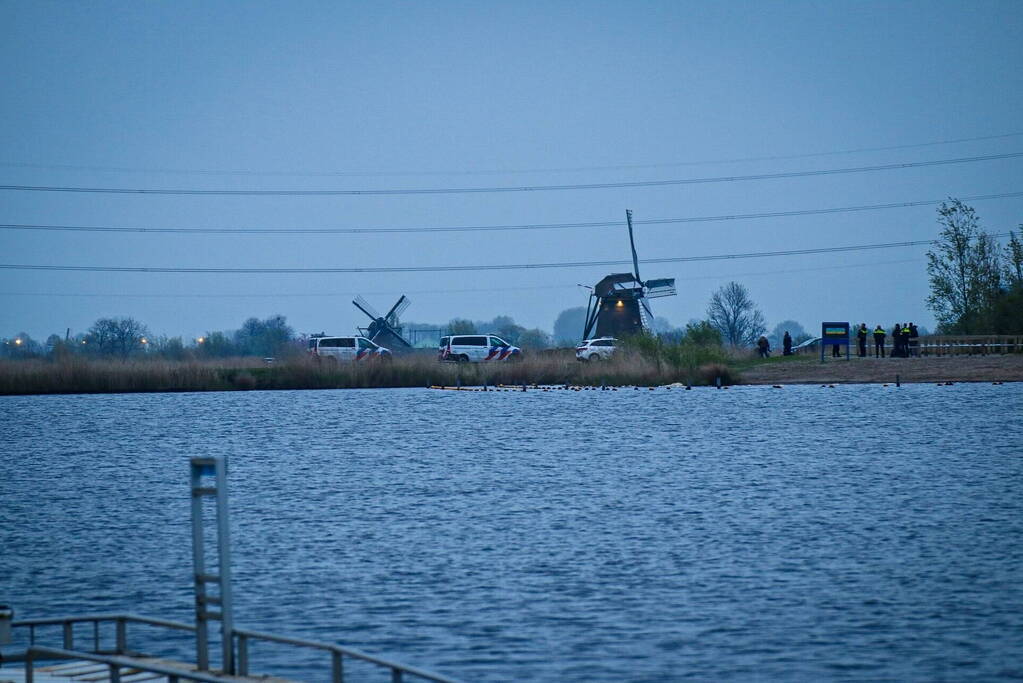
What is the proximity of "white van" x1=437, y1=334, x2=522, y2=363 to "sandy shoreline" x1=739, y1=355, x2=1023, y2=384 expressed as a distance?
17.3 m

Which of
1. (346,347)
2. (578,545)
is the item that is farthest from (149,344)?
(578,545)

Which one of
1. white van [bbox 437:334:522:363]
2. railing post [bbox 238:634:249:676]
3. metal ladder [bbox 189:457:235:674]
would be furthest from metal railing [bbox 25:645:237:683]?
white van [bbox 437:334:522:363]

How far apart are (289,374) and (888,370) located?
34.6 meters

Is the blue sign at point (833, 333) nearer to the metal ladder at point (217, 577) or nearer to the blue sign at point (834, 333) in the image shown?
the blue sign at point (834, 333)

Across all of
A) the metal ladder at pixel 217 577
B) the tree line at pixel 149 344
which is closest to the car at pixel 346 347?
the tree line at pixel 149 344

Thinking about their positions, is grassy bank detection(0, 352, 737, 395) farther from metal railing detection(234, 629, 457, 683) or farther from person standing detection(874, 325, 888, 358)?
metal railing detection(234, 629, 457, 683)

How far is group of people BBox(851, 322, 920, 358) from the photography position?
80250 mm

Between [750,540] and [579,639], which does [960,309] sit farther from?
[579,639]

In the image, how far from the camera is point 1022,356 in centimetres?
7719

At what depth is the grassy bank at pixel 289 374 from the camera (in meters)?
71.4

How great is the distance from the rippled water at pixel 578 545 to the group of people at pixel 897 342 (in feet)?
Answer: 87.5

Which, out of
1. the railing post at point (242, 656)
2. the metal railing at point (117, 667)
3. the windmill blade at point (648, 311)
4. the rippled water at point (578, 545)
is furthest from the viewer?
the windmill blade at point (648, 311)

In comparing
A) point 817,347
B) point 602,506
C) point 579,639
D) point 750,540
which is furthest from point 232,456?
point 817,347

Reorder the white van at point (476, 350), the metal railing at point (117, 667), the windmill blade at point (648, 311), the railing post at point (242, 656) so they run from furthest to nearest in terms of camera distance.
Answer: the windmill blade at point (648, 311), the white van at point (476, 350), the railing post at point (242, 656), the metal railing at point (117, 667)
